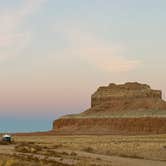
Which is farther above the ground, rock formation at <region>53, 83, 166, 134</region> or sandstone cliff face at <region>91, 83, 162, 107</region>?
sandstone cliff face at <region>91, 83, 162, 107</region>

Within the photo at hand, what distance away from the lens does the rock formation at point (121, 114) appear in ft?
336

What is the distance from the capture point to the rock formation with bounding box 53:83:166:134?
10231cm

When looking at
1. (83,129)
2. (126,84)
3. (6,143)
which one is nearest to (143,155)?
(6,143)

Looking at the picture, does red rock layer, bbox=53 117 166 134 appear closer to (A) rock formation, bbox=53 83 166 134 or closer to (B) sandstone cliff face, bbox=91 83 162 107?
(A) rock formation, bbox=53 83 166 134

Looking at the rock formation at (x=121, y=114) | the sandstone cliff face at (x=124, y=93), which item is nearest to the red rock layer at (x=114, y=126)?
the rock formation at (x=121, y=114)

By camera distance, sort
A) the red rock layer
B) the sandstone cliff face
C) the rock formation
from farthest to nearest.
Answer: the sandstone cliff face → the rock formation → the red rock layer

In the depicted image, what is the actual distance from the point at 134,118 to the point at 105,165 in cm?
7647

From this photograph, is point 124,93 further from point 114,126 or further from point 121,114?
point 114,126

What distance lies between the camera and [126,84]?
422 feet

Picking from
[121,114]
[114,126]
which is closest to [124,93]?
[121,114]

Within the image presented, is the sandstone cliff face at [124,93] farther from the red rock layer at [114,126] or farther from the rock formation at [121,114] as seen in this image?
the red rock layer at [114,126]

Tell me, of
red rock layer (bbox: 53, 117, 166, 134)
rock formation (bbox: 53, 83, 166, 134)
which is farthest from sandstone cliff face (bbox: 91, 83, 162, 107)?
red rock layer (bbox: 53, 117, 166, 134)

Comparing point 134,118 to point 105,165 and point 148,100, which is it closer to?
point 148,100

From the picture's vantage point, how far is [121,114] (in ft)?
363
